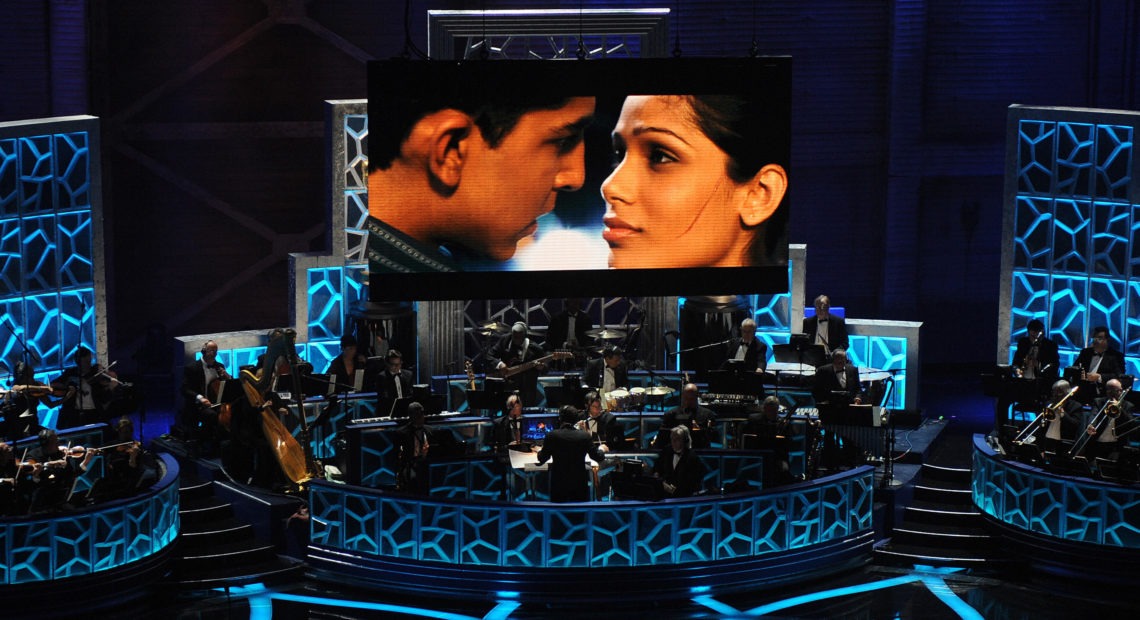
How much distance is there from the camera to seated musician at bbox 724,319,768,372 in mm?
18391

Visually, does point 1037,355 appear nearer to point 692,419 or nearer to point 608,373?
point 692,419

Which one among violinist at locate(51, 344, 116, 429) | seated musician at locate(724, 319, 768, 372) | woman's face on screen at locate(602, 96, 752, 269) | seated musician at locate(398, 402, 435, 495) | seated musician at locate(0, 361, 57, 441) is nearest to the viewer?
seated musician at locate(398, 402, 435, 495)

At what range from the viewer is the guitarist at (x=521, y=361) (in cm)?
1805

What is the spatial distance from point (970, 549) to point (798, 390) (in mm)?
3287

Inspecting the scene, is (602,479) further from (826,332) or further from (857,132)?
(857,132)

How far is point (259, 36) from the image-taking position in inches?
860

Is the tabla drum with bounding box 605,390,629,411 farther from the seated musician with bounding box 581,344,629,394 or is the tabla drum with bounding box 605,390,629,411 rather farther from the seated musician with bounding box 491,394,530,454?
the seated musician with bounding box 491,394,530,454

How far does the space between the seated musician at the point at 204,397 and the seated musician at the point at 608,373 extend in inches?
151

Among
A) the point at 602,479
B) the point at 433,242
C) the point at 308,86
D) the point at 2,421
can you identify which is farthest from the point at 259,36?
the point at 602,479

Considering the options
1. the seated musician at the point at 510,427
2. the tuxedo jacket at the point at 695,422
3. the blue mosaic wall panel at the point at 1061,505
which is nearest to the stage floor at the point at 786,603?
the blue mosaic wall panel at the point at 1061,505

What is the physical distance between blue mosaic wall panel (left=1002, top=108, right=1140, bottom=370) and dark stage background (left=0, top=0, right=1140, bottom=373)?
3.55 meters

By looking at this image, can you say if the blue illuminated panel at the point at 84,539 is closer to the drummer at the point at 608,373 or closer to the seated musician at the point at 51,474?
the seated musician at the point at 51,474

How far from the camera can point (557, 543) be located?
14742 mm

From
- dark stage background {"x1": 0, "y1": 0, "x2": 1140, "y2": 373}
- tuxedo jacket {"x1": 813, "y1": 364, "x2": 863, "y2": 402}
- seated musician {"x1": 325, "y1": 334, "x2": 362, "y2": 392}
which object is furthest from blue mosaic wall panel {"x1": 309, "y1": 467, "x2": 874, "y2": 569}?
dark stage background {"x1": 0, "y1": 0, "x2": 1140, "y2": 373}
